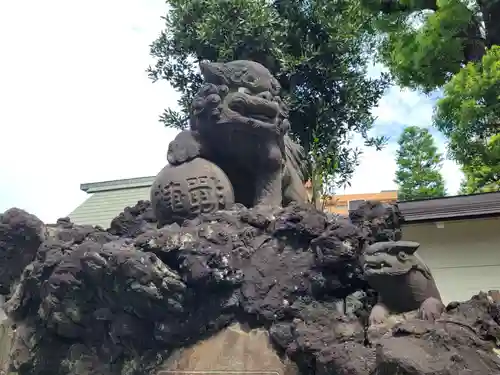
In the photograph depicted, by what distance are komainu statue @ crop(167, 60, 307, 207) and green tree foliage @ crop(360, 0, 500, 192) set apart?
648 cm

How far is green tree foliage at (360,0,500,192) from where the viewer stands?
9156 millimetres

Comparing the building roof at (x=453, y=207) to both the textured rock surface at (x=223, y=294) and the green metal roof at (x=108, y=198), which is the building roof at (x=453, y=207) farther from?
the green metal roof at (x=108, y=198)

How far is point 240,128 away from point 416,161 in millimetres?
21038

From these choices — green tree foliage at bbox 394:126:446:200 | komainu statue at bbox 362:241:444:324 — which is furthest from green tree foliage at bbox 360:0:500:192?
green tree foliage at bbox 394:126:446:200

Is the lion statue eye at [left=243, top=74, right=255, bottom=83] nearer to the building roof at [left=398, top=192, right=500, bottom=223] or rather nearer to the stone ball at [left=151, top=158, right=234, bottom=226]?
the stone ball at [left=151, top=158, right=234, bottom=226]

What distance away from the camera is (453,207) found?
7191 mm

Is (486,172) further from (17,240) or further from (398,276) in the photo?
(17,240)

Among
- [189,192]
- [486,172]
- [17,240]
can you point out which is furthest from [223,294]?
[486,172]

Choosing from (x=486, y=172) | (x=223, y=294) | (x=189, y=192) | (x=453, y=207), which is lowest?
(x=223, y=294)

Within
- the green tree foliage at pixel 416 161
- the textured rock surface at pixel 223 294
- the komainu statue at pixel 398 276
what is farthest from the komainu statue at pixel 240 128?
the green tree foliage at pixel 416 161

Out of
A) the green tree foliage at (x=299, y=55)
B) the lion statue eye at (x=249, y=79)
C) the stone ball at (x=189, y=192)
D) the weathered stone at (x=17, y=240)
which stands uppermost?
the green tree foliage at (x=299, y=55)

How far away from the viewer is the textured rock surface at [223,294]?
2695 mm

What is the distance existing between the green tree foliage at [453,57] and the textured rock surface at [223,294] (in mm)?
7012

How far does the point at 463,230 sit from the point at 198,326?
563cm
